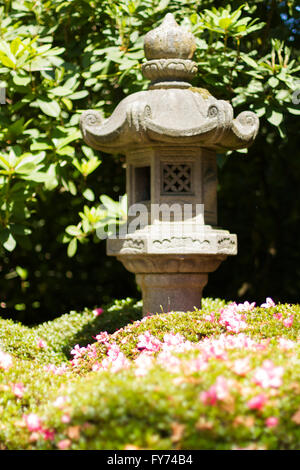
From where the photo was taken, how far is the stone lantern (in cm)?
489

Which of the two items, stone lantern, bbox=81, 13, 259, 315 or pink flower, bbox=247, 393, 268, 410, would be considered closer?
pink flower, bbox=247, 393, 268, 410

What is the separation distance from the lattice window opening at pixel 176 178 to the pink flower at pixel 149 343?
58.9 inches

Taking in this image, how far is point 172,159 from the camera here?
16.9 ft

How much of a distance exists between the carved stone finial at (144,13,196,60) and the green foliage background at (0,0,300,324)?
48cm

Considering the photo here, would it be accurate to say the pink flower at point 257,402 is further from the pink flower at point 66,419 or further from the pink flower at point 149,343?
the pink flower at point 149,343

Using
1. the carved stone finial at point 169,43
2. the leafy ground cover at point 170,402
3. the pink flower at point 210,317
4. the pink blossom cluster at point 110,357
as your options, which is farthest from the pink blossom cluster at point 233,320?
the carved stone finial at point 169,43

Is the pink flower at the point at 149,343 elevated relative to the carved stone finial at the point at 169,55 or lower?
lower

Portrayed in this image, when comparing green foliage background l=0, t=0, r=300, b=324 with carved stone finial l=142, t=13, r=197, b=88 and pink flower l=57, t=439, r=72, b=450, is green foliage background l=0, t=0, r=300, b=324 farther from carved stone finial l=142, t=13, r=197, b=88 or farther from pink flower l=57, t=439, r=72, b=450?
pink flower l=57, t=439, r=72, b=450

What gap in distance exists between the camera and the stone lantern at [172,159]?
4887 millimetres

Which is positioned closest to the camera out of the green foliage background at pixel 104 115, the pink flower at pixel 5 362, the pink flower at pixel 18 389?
the pink flower at pixel 18 389

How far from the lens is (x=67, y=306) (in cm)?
821

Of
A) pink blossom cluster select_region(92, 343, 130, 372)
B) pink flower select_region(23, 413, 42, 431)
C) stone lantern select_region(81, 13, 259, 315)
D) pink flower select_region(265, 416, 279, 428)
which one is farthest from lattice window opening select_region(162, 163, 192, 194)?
pink flower select_region(265, 416, 279, 428)

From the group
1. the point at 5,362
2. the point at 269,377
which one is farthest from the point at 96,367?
the point at 269,377
